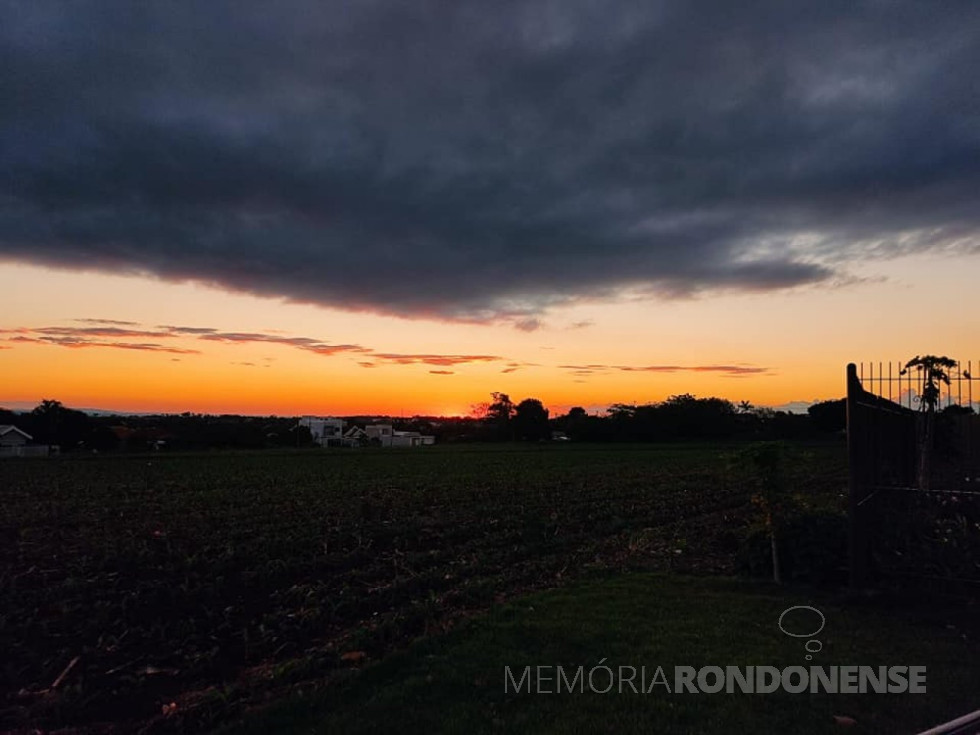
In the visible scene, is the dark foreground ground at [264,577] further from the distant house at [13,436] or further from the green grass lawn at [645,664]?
→ the distant house at [13,436]

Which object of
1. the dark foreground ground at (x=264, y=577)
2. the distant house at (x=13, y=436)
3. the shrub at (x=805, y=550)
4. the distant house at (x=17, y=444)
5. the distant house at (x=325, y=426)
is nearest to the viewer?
the dark foreground ground at (x=264, y=577)

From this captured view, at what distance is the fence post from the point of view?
7.48m

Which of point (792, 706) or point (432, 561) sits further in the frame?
point (432, 561)

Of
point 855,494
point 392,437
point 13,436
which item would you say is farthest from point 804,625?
point 392,437

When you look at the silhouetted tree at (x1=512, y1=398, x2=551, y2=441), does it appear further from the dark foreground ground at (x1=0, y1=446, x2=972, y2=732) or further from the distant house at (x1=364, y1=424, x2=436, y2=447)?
the dark foreground ground at (x1=0, y1=446, x2=972, y2=732)

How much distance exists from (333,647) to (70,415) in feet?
276

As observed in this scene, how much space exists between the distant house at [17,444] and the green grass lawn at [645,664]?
71.3m

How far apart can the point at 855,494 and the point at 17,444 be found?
82260mm

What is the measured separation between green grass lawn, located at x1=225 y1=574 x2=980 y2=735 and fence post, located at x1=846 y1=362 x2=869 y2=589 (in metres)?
0.49

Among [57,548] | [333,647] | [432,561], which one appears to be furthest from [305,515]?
[333,647]

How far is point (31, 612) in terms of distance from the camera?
334 inches

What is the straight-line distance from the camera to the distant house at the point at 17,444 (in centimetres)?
6391

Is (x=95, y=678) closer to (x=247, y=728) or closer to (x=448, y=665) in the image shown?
(x=247, y=728)

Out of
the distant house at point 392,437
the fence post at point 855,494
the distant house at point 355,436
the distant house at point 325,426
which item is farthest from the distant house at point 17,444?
the fence post at point 855,494
